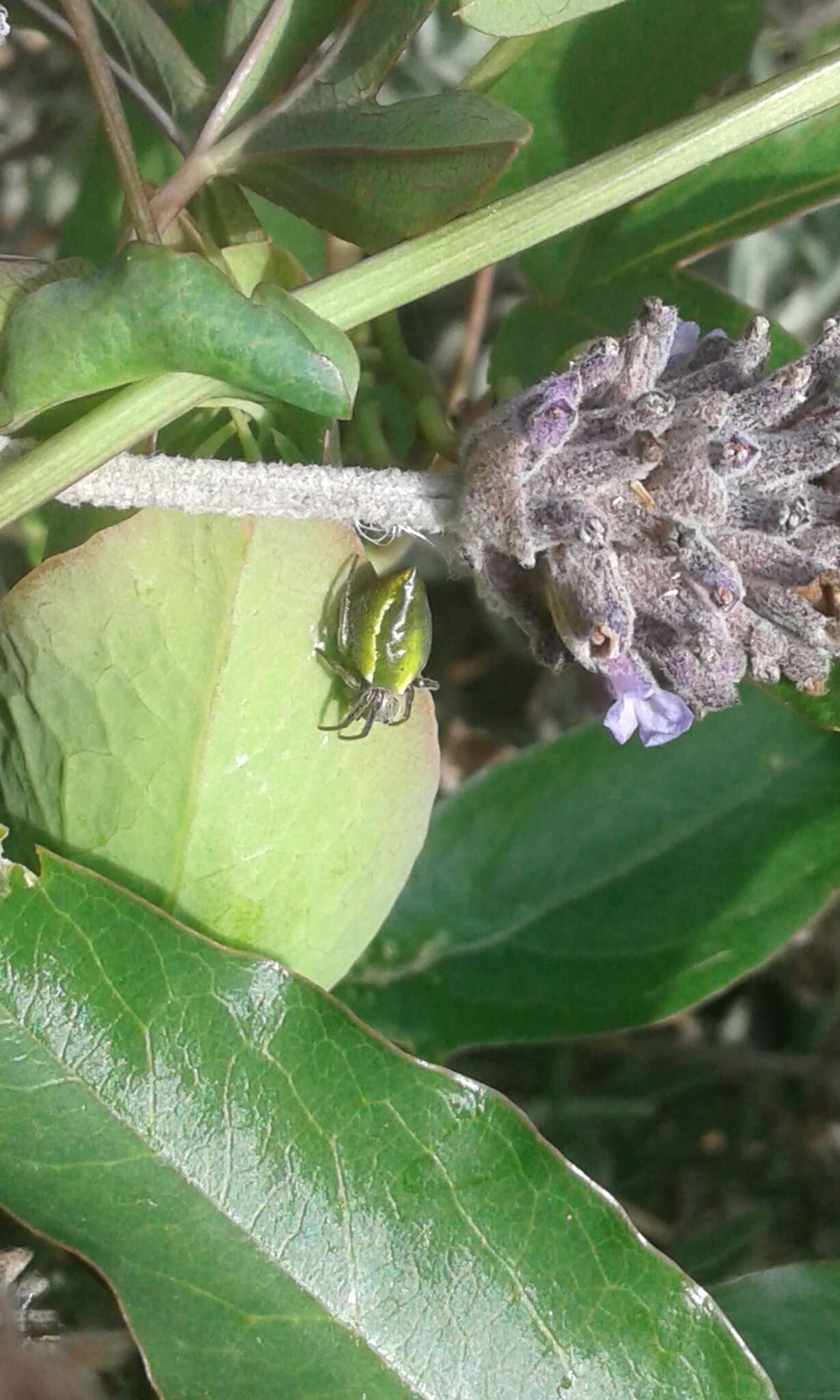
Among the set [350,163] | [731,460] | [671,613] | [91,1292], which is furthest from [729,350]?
[91,1292]

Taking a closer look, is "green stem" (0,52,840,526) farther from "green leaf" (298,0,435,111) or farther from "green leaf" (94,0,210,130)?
"green leaf" (94,0,210,130)

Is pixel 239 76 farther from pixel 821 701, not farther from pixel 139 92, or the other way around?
pixel 821 701

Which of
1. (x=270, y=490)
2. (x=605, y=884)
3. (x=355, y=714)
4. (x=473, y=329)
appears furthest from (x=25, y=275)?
(x=605, y=884)

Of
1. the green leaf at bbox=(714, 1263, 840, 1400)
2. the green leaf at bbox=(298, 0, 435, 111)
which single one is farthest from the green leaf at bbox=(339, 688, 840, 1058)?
the green leaf at bbox=(298, 0, 435, 111)

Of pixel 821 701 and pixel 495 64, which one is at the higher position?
pixel 495 64

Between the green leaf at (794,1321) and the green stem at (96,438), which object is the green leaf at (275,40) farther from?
the green leaf at (794,1321)
